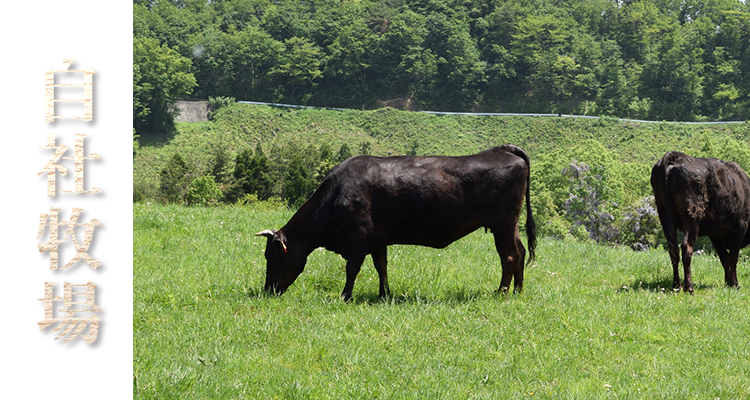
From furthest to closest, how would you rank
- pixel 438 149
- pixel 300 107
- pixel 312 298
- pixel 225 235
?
1. pixel 300 107
2. pixel 438 149
3. pixel 225 235
4. pixel 312 298

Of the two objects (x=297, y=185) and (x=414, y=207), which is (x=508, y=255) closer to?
(x=414, y=207)

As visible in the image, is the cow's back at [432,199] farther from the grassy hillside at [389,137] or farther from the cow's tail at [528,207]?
the grassy hillside at [389,137]

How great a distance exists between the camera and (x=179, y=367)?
588 cm

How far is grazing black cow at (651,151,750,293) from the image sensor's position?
1003cm

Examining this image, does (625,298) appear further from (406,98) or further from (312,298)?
(406,98)

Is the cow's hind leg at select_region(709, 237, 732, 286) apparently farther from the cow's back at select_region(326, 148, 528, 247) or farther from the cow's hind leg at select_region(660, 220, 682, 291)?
the cow's back at select_region(326, 148, 528, 247)

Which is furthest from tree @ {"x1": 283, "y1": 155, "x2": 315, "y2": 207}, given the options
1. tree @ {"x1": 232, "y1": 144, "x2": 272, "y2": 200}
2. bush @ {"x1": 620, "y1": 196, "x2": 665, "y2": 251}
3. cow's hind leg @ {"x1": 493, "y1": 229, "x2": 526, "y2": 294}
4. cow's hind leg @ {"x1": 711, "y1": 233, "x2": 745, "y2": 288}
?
cow's hind leg @ {"x1": 493, "y1": 229, "x2": 526, "y2": 294}

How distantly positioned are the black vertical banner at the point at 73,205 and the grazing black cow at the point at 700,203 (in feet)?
27.5

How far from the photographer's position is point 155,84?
13025 centimetres

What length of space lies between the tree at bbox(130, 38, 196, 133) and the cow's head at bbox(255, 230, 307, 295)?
11563 cm

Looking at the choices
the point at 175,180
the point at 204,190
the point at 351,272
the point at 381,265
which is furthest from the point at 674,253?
the point at 175,180

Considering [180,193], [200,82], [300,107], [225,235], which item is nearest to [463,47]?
[300,107]

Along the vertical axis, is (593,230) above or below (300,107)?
below

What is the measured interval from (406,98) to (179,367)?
14618 cm
